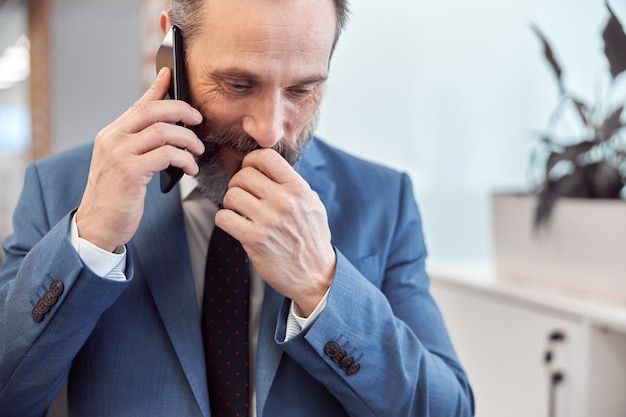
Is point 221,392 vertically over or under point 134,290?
under

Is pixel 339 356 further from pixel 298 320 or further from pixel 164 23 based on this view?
pixel 164 23

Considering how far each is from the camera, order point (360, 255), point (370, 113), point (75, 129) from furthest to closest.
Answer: point (75, 129)
point (370, 113)
point (360, 255)

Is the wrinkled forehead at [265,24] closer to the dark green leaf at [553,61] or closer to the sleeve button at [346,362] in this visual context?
the sleeve button at [346,362]

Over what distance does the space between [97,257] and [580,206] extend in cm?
124

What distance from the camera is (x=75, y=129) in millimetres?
5520

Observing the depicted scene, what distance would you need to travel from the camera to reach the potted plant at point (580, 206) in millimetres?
1552

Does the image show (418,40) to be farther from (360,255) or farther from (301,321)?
(301,321)

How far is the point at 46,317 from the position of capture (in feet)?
2.85

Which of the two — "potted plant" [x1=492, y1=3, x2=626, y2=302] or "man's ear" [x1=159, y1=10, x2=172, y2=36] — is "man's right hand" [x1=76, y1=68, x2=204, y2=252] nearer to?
"man's ear" [x1=159, y1=10, x2=172, y2=36]

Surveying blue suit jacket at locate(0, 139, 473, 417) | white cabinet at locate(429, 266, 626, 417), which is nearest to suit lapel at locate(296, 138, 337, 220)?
blue suit jacket at locate(0, 139, 473, 417)

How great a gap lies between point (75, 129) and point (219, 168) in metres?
4.95

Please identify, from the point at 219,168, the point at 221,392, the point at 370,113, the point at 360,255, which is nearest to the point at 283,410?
the point at 221,392

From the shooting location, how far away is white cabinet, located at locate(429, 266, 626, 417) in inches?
59.0

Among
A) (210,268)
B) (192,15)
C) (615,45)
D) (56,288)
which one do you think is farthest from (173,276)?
(615,45)
